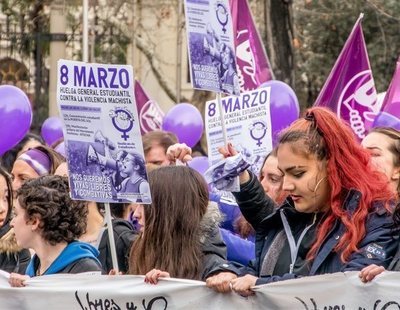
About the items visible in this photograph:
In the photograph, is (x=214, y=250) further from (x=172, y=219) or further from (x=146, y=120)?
(x=146, y=120)

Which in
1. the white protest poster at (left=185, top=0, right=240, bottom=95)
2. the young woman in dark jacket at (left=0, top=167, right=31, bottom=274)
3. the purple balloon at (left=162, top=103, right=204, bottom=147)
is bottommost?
the purple balloon at (left=162, top=103, right=204, bottom=147)

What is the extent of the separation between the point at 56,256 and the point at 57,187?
0.30 meters

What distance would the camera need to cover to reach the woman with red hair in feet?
17.3

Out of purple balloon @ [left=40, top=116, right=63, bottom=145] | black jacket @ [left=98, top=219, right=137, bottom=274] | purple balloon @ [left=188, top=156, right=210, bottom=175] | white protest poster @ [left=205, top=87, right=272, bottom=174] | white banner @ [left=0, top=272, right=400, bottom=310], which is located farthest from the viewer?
purple balloon @ [left=40, top=116, right=63, bottom=145]

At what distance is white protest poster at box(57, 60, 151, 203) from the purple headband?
199 centimetres

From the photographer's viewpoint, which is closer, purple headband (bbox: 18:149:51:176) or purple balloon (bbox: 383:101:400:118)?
purple headband (bbox: 18:149:51:176)

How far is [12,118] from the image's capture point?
971 cm

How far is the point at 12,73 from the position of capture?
814 inches

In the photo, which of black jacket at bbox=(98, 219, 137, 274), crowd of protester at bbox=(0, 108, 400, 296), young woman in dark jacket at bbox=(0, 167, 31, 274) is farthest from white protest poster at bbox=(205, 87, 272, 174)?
crowd of protester at bbox=(0, 108, 400, 296)

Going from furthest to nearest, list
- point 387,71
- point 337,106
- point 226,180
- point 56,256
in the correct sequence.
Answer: point 387,71
point 337,106
point 56,256
point 226,180

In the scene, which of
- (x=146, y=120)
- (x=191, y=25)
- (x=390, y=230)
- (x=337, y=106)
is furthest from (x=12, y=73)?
(x=390, y=230)

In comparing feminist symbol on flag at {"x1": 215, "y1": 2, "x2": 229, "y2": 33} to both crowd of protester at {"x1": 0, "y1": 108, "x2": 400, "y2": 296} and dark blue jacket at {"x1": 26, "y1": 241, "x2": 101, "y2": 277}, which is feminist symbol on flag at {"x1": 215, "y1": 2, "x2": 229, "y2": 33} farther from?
dark blue jacket at {"x1": 26, "y1": 241, "x2": 101, "y2": 277}

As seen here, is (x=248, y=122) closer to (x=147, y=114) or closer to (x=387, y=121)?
(x=387, y=121)

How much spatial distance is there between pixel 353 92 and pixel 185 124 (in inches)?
109
